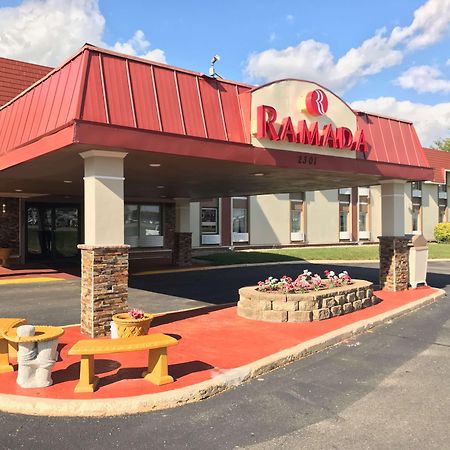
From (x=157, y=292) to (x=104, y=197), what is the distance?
22.3ft

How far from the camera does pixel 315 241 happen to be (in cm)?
3575

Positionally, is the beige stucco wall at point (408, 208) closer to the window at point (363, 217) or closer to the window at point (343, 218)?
the window at point (363, 217)

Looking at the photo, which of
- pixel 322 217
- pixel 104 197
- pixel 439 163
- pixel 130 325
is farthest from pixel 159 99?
pixel 439 163

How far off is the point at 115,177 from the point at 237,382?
446 cm

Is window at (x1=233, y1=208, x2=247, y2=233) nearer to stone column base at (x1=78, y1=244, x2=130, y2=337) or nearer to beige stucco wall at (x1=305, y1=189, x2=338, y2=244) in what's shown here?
beige stucco wall at (x1=305, y1=189, x2=338, y2=244)

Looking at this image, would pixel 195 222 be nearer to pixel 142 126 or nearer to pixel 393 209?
pixel 393 209

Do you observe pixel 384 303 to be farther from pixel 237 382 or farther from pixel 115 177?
pixel 115 177

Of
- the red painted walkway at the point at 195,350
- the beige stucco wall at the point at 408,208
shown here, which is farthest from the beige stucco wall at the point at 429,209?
the red painted walkway at the point at 195,350

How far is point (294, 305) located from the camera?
10.1 meters

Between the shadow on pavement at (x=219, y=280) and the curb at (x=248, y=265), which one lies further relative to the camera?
the curb at (x=248, y=265)

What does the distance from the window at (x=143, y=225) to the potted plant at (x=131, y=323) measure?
17.8m

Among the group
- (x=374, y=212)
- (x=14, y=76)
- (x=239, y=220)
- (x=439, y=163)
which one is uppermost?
(x=14, y=76)

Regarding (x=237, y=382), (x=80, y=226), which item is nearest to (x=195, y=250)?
(x=80, y=226)

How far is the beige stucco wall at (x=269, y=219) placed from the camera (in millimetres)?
31969
